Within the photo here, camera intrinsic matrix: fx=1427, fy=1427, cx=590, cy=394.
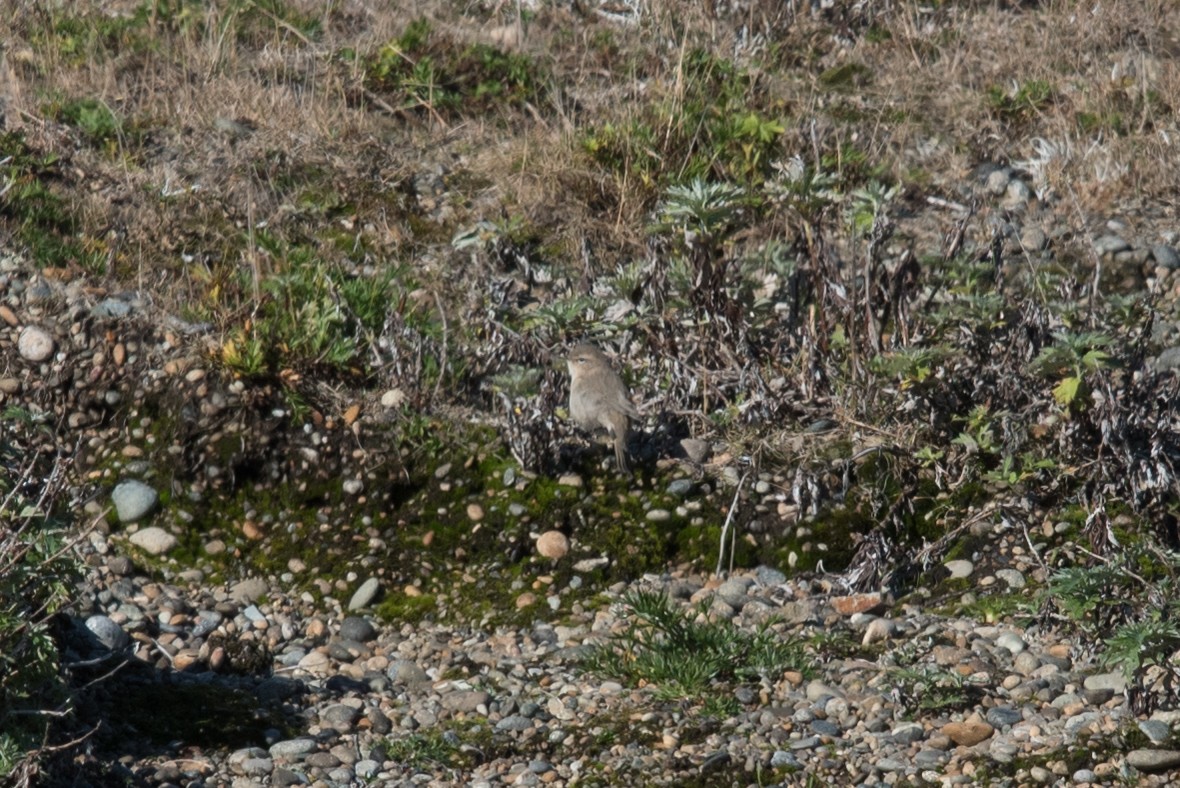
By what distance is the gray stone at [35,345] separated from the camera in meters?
6.98

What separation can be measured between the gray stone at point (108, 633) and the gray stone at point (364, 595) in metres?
0.92

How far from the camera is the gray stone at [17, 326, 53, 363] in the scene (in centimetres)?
698

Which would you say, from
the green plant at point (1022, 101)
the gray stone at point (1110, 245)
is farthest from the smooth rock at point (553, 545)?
the green plant at point (1022, 101)

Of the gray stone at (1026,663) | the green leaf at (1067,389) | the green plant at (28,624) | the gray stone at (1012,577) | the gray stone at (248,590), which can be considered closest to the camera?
the green plant at (28,624)

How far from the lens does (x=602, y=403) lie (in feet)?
20.1

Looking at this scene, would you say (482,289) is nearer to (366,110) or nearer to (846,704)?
(366,110)

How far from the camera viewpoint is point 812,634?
18.0 feet

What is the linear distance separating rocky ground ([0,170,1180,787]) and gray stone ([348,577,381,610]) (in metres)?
0.01

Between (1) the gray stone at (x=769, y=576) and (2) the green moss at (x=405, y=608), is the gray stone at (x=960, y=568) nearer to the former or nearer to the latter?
(1) the gray stone at (x=769, y=576)

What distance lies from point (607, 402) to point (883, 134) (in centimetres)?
349

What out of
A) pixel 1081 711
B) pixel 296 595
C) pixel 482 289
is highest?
pixel 1081 711

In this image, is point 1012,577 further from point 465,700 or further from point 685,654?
point 465,700

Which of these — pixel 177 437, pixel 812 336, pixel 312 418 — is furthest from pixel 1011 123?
pixel 177 437

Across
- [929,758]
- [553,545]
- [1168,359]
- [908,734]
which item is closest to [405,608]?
[553,545]
